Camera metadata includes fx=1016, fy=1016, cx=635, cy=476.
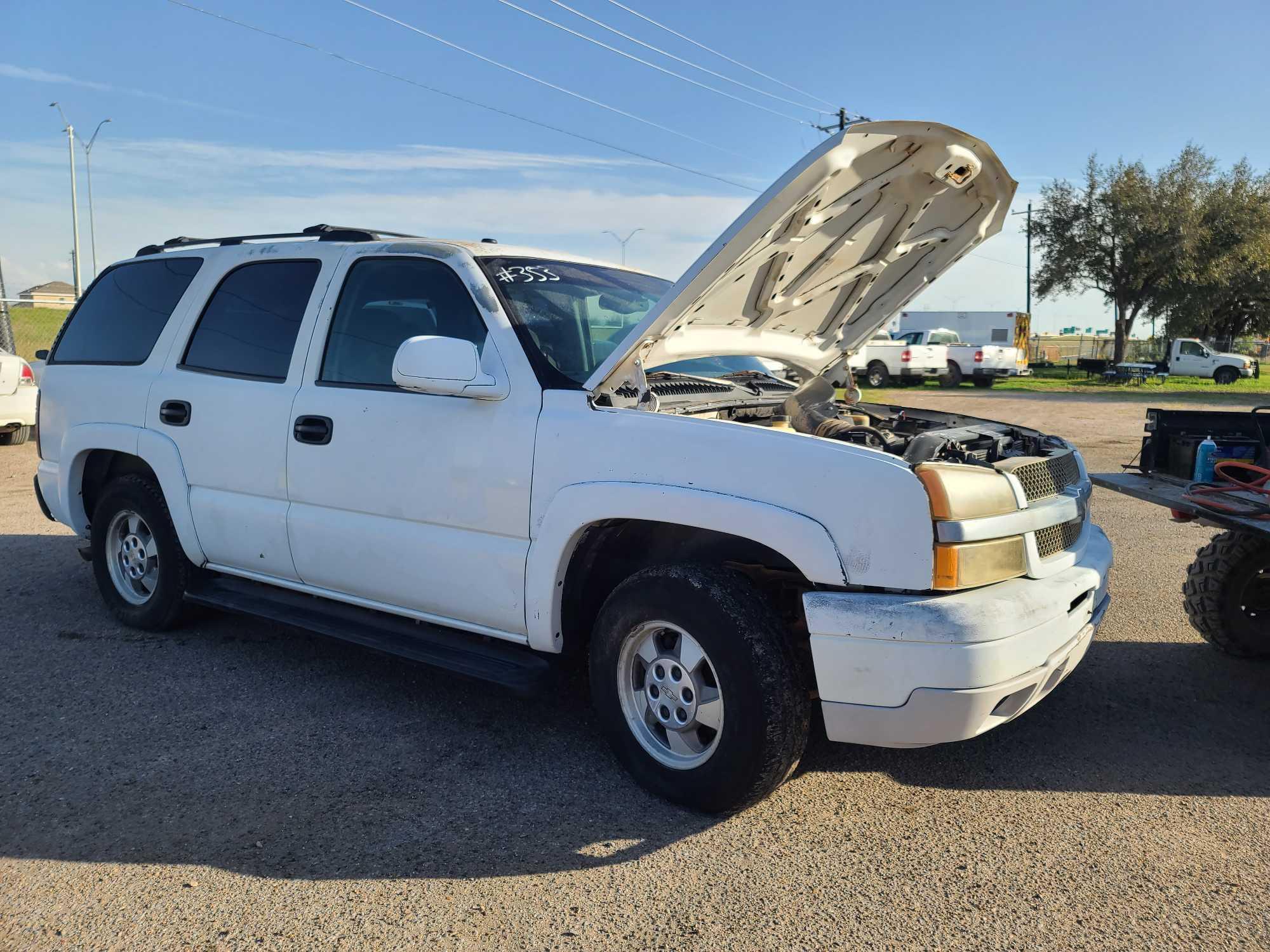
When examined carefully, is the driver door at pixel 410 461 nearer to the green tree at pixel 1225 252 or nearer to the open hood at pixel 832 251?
the open hood at pixel 832 251

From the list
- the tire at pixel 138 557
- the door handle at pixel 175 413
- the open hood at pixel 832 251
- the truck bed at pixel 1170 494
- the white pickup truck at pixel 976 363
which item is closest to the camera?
the open hood at pixel 832 251

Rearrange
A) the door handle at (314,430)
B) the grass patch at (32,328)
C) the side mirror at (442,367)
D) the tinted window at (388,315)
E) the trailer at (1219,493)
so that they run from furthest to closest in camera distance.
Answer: the grass patch at (32,328) < the trailer at (1219,493) < the door handle at (314,430) < the tinted window at (388,315) < the side mirror at (442,367)

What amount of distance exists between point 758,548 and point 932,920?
48.6 inches

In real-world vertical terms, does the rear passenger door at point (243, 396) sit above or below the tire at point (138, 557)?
above

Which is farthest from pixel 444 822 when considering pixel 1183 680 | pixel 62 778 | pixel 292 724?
pixel 1183 680

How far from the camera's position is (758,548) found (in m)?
3.43

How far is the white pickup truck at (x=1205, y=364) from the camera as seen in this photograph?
36469mm

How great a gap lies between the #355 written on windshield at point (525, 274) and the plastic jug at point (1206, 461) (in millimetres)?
2898

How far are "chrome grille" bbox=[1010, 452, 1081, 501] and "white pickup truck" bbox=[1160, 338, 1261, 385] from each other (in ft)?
123

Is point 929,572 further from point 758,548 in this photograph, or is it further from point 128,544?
point 128,544

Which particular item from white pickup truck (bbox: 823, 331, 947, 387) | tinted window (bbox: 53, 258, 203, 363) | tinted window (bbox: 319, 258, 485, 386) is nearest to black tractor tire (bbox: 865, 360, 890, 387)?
white pickup truck (bbox: 823, 331, 947, 387)

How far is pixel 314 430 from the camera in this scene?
4273mm

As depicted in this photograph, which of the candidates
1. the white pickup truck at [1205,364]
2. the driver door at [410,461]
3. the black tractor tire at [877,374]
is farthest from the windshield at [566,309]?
the white pickup truck at [1205,364]

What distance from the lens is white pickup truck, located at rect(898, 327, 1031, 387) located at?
31.6m
